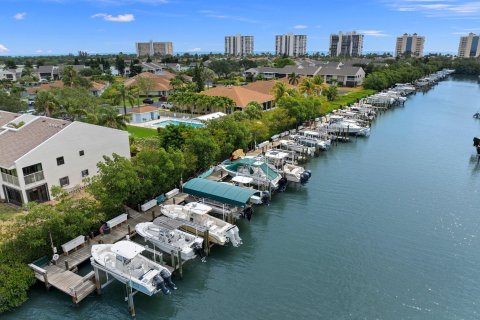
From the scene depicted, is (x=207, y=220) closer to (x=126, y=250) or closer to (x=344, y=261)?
(x=126, y=250)

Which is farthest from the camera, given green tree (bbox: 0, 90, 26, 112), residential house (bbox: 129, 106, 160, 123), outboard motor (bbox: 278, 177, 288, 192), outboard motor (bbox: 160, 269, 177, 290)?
residential house (bbox: 129, 106, 160, 123)

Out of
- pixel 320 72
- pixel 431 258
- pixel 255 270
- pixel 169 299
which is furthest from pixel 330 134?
pixel 320 72

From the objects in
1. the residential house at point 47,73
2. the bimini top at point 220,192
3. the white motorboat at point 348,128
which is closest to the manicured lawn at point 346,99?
the white motorboat at point 348,128

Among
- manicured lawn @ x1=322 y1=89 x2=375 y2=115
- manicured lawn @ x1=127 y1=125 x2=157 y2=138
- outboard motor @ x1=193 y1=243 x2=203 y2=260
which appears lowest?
outboard motor @ x1=193 y1=243 x2=203 y2=260

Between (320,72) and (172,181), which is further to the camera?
(320,72)

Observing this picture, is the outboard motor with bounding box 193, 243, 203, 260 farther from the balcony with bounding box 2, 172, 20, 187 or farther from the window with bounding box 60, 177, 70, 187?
the balcony with bounding box 2, 172, 20, 187

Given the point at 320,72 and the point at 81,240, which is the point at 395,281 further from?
the point at 320,72

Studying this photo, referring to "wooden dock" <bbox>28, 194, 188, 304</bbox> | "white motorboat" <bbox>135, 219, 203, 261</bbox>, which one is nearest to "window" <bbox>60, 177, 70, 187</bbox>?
"wooden dock" <bbox>28, 194, 188, 304</bbox>
